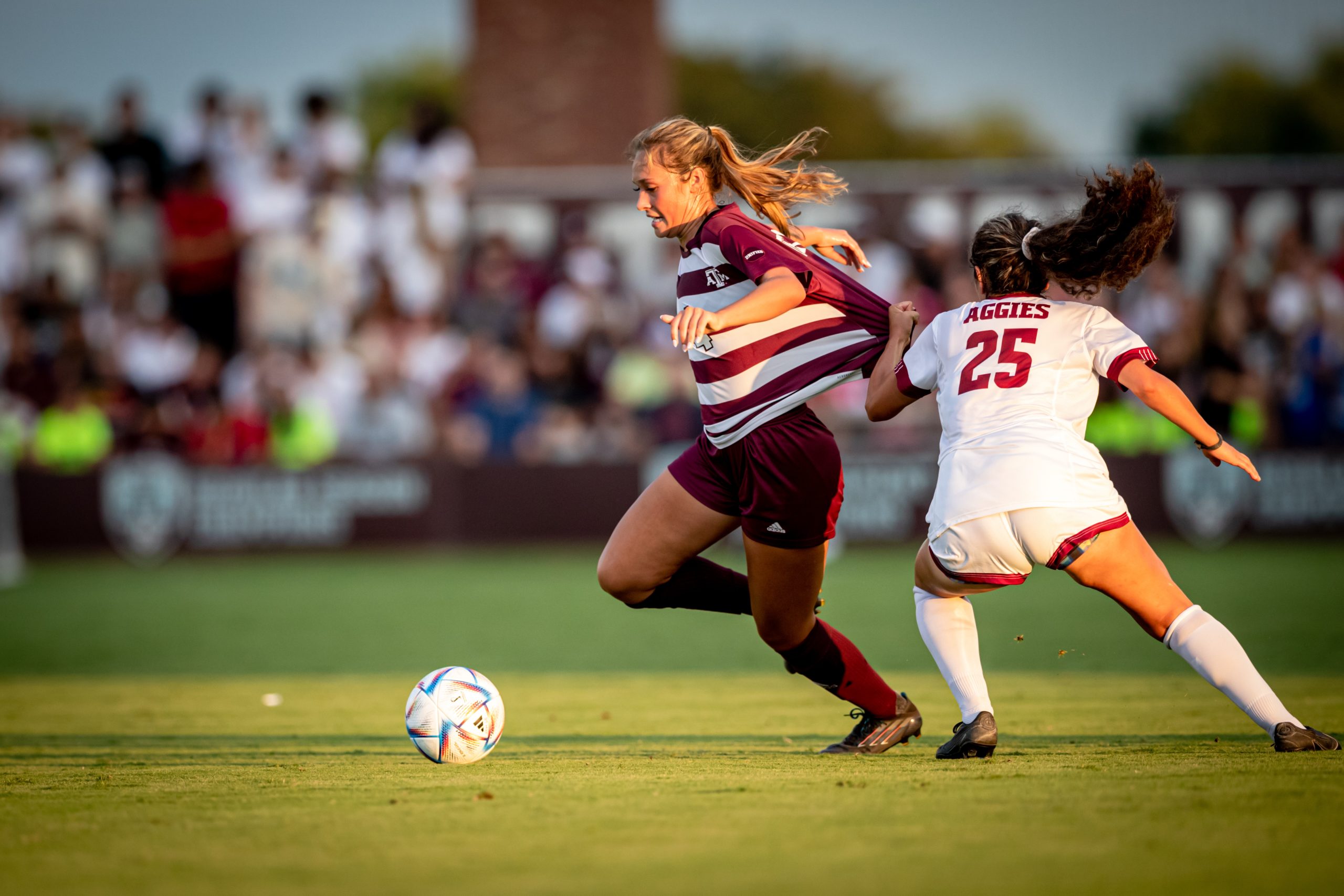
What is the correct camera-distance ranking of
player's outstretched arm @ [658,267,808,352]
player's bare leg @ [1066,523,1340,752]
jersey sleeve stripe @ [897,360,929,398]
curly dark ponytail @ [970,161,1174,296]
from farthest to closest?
jersey sleeve stripe @ [897,360,929,398]
curly dark ponytail @ [970,161,1174,296]
player's bare leg @ [1066,523,1340,752]
player's outstretched arm @ [658,267,808,352]

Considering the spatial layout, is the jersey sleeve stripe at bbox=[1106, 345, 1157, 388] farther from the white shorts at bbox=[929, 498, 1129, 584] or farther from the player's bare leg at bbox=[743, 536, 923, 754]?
the player's bare leg at bbox=[743, 536, 923, 754]

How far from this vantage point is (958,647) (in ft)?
16.0

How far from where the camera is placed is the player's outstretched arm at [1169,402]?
445cm

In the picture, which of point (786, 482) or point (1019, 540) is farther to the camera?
point (786, 482)

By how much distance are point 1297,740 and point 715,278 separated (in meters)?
2.42

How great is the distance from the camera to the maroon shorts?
498 centimetres

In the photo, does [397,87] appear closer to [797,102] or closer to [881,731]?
[797,102]

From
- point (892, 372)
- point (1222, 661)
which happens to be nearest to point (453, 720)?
point (892, 372)

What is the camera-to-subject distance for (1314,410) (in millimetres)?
14656

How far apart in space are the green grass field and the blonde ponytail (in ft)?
6.55

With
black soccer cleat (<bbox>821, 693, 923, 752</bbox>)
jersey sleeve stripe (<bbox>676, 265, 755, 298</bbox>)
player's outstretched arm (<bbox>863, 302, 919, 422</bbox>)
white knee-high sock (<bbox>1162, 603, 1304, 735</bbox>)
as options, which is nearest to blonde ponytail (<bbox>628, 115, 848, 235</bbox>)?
jersey sleeve stripe (<bbox>676, 265, 755, 298</bbox>)

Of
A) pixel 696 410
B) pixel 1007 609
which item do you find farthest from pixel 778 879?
pixel 696 410

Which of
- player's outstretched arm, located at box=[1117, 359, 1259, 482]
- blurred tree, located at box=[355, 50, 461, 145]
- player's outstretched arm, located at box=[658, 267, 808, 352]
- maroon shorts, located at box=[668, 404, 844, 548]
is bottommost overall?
maroon shorts, located at box=[668, 404, 844, 548]

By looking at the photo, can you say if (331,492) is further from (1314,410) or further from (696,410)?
(1314,410)
